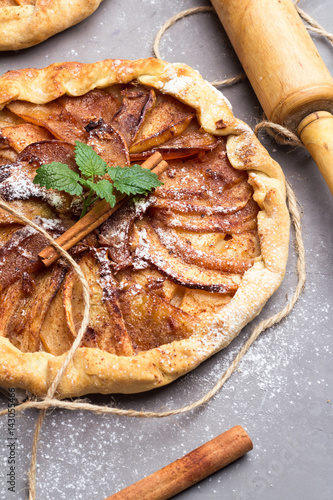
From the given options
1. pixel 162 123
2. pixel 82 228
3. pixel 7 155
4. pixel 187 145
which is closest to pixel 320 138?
pixel 187 145

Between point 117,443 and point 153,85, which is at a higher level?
point 153,85

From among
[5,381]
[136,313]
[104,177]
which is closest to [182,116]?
[104,177]

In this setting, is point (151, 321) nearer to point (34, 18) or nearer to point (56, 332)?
point (56, 332)

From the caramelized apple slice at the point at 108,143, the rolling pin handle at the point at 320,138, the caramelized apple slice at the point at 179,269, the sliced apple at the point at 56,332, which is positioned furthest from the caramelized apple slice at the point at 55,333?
the rolling pin handle at the point at 320,138

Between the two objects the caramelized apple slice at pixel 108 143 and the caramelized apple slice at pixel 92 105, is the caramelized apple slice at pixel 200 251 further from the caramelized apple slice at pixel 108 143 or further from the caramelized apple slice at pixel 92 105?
the caramelized apple slice at pixel 92 105

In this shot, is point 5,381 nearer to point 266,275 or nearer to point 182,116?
point 266,275

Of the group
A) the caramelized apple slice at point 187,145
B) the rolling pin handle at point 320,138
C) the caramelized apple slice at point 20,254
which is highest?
the caramelized apple slice at point 20,254

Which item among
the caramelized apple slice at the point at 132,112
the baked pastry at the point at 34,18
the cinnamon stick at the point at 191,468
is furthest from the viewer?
the baked pastry at the point at 34,18
